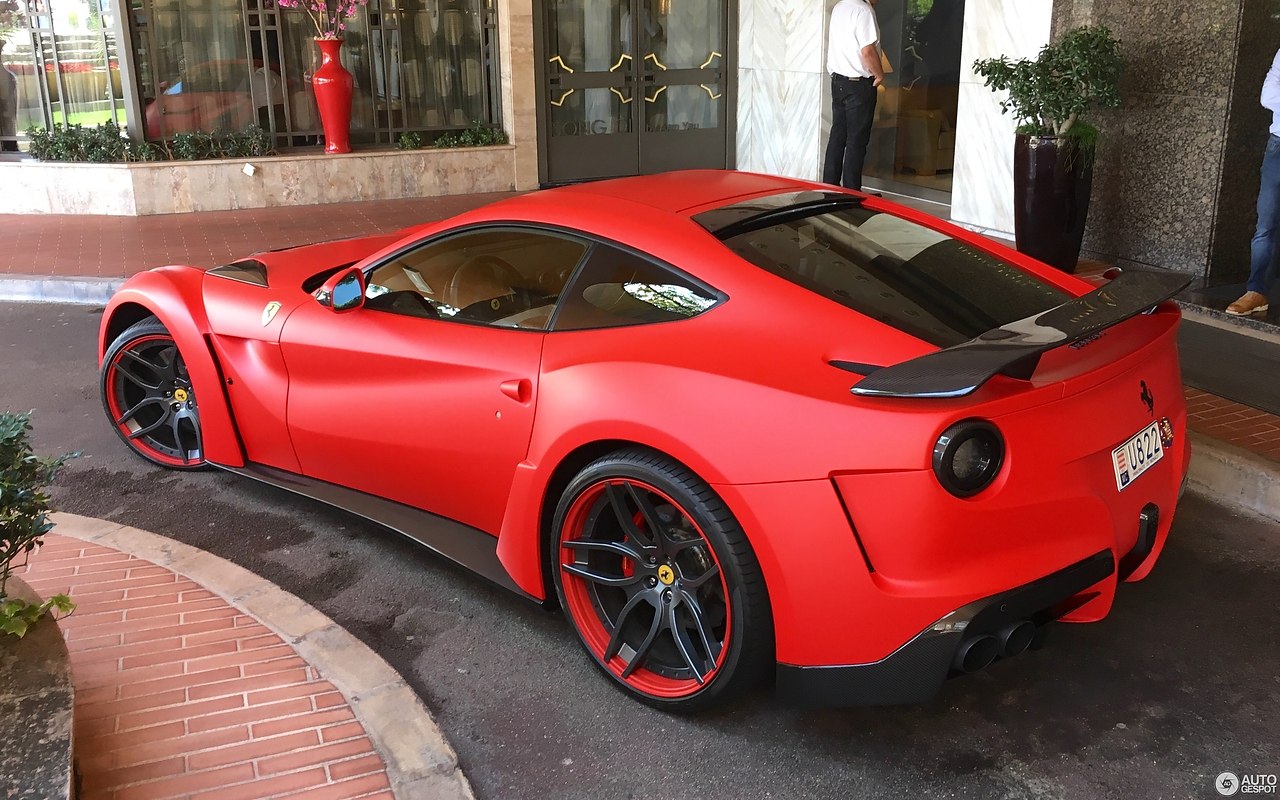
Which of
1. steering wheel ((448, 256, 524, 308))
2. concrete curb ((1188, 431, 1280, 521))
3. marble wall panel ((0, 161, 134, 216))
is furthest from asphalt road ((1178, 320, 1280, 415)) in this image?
marble wall panel ((0, 161, 134, 216))

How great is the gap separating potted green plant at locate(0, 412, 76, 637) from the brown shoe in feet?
21.6

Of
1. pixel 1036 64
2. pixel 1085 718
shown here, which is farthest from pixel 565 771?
pixel 1036 64

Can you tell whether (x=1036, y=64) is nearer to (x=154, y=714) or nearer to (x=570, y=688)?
(x=570, y=688)

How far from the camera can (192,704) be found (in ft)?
10.4

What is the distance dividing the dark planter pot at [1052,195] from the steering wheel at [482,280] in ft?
16.7

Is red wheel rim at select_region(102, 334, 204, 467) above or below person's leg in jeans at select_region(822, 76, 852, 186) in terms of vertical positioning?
below

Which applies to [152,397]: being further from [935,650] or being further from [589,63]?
[589,63]

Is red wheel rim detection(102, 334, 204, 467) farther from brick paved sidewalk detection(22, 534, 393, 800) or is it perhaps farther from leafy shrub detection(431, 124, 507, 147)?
leafy shrub detection(431, 124, 507, 147)

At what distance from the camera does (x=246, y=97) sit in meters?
12.4

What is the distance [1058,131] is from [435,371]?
5.56 meters

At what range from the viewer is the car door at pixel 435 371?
3494 millimetres

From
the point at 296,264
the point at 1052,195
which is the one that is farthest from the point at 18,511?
the point at 1052,195

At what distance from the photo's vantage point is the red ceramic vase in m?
11.9

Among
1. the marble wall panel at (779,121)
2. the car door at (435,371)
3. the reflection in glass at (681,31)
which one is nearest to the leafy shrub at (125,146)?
the reflection in glass at (681,31)
